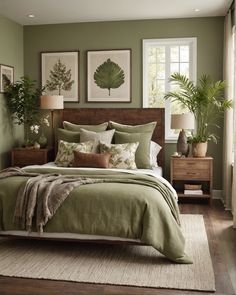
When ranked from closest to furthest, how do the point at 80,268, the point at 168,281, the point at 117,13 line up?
the point at 168,281, the point at 80,268, the point at 117,13

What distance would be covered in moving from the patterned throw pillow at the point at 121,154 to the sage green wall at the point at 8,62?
178 cm

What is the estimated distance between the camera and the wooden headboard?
21.2ft

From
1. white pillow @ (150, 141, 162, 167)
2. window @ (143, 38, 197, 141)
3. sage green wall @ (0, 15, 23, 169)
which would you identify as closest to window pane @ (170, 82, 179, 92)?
window @ (143, 38, 197, 141)

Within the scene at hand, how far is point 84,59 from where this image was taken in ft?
22.4

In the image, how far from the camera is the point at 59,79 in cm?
691

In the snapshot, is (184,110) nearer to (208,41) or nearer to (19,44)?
(208,41)

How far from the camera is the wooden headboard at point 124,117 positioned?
6.45 m

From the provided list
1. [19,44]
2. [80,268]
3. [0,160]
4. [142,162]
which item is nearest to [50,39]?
[19,44]

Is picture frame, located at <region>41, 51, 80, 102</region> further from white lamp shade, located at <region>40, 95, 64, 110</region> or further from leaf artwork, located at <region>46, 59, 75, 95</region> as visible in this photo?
white lamp shade, located at <region>40, 95, 64, 110</region>

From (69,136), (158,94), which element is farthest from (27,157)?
(158,94)

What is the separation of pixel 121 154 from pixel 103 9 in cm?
210

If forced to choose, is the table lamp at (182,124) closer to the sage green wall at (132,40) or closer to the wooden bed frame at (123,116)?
the wooden bed frame at (123,116)

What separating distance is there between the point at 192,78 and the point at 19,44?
284 centimetres

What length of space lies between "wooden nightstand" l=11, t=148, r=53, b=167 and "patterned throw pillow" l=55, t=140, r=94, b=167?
0.76 meters
